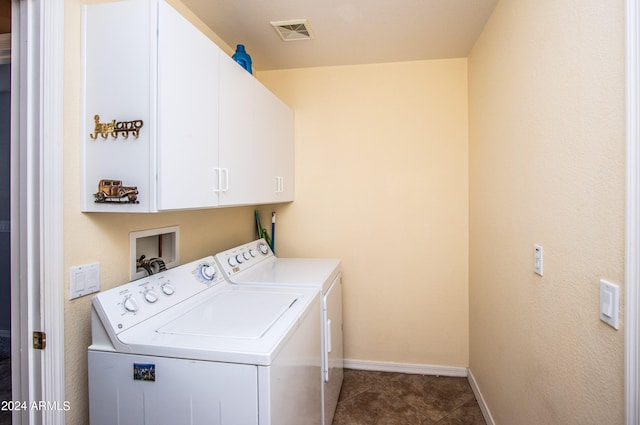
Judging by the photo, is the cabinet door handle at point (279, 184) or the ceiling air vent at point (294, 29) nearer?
the ceiling air vent at point (294, 29)

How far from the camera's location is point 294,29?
2.19 m

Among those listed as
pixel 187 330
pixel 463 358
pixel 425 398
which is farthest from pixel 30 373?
pixel 463 358

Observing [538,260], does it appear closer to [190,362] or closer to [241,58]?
[190,362]

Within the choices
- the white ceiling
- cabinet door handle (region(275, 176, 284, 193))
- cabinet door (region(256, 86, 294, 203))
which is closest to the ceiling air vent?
the white ceiling

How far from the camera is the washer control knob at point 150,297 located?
1374mm

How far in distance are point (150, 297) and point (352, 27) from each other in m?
1.99

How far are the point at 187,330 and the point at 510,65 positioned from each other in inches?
78.3

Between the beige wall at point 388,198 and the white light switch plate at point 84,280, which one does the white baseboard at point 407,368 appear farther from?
the white light switch plate at point 84,280

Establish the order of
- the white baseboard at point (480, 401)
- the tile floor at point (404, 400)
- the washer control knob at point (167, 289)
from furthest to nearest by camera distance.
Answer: the tile floor at point (404, 400) < the white baseboard at point (480, 401) < the washer control knob at point (167, 289)

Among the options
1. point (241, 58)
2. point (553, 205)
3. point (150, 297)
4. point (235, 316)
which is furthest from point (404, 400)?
point (241, 58)

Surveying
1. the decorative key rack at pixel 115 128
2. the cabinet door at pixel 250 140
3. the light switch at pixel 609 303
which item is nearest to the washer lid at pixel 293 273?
the cabinet door at pixel 250 140

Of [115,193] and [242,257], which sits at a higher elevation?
[115,193]

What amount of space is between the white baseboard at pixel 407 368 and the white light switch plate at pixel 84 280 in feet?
6.95

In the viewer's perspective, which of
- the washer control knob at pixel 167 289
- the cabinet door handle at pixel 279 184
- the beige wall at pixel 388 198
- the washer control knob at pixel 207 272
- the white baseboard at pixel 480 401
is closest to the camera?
the washer control knob at pixel 167 289
